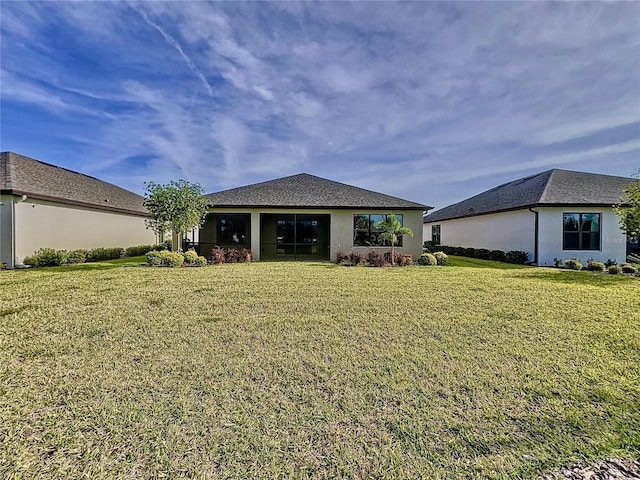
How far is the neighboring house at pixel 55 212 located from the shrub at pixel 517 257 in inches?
936

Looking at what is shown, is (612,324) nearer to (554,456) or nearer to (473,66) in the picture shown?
(554,456)

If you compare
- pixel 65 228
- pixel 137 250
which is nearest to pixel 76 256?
pixel 65 228

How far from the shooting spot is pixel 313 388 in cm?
345

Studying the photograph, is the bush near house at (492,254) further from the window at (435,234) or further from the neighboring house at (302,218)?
the neighboring house at (302,218)

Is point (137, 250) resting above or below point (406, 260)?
above

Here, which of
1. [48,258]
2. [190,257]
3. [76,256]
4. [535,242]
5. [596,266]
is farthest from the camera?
[535,242]

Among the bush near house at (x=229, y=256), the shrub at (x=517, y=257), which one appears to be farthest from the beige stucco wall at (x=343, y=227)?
the shrub at (x=517, y=257)

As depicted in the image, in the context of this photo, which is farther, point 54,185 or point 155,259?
point 54,185

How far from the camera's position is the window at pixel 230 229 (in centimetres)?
1831

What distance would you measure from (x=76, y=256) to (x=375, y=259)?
1477 cm

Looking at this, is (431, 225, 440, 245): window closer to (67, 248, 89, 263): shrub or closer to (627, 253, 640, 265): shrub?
(627, 253, 640, 265): shrub

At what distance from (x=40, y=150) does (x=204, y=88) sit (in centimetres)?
1358

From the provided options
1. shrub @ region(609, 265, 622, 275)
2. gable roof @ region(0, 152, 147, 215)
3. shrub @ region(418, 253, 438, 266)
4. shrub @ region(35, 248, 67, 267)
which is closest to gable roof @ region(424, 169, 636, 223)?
shrub @ region(609, 265, 622, 275)

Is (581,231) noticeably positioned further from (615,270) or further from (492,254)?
(492,254)
